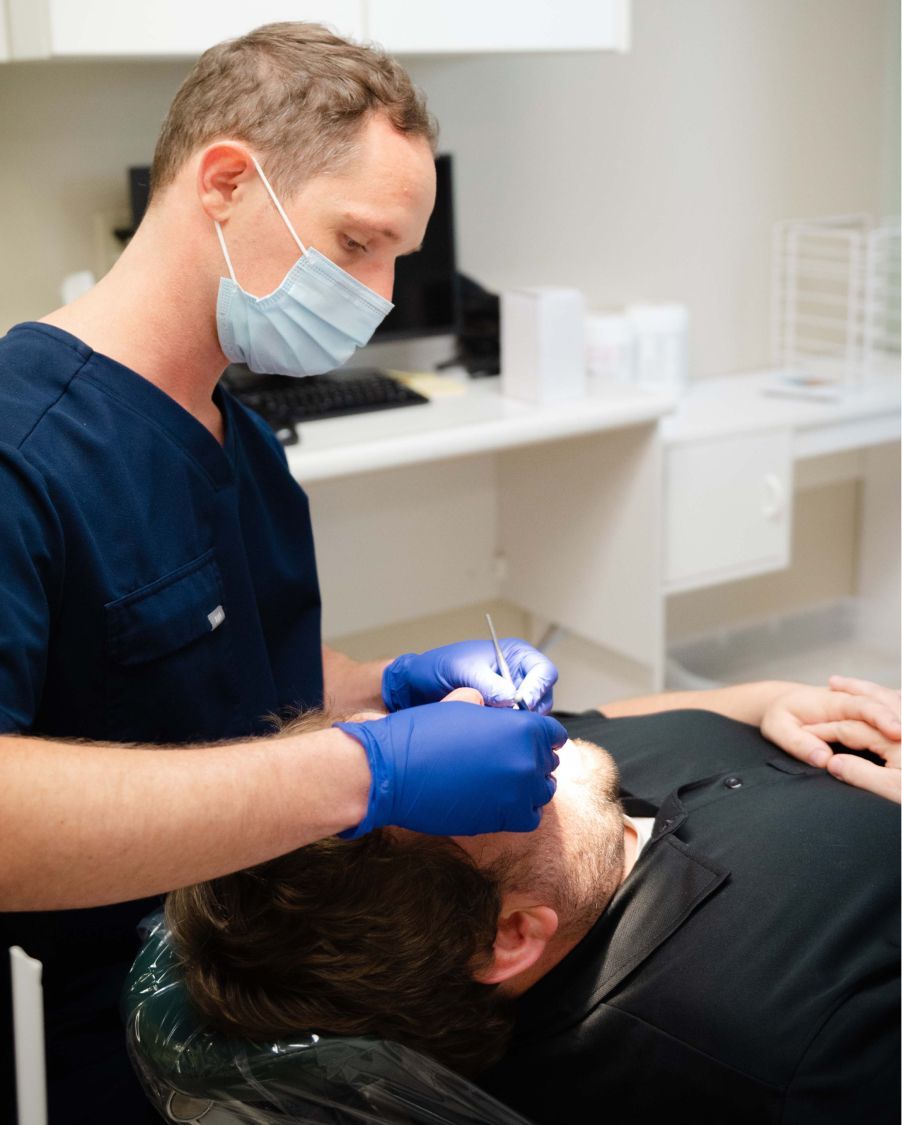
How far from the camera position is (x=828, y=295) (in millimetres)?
3195

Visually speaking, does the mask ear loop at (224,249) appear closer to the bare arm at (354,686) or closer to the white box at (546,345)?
the bare arm at (354,686)

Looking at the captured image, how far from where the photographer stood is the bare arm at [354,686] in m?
1.42

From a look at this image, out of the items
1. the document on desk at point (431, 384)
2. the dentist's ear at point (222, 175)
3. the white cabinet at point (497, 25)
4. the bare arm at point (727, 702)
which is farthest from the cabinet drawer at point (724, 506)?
the dentist's ear at point (222, 175)

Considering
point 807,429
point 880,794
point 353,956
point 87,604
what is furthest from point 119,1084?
point 807,429

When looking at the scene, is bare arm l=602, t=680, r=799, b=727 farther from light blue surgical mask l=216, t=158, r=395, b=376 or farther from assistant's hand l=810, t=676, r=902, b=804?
light blue surgical mask l=216, t=158, r=395, b=376

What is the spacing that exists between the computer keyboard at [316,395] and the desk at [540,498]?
1.0 inches

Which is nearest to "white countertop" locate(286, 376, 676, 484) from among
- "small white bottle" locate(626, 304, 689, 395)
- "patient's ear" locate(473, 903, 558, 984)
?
"small white bottle" locate(626, 304, 689, 395)

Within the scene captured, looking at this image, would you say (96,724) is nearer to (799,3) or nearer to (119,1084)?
(119,1084)

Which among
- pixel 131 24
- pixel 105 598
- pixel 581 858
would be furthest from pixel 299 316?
pixel 131 24

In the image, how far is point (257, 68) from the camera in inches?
45.1

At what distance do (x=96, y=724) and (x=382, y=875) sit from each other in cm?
30

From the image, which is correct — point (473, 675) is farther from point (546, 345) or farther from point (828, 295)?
point (828, 295)

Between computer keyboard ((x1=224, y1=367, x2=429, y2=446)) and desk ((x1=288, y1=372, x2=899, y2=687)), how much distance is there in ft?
0.08

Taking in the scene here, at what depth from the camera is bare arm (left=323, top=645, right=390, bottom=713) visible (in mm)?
1424
